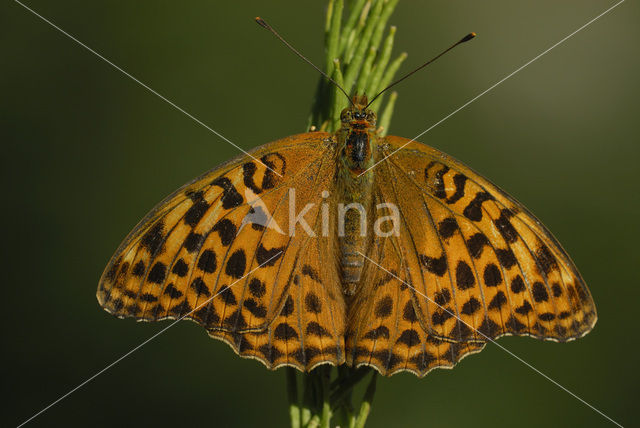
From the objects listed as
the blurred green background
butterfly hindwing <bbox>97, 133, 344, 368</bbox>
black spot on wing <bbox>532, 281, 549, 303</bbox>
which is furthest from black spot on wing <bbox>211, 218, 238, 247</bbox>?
the blurred green background

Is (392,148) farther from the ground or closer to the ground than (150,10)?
closer to the ground

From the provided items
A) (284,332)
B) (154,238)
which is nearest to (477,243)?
(284,332)

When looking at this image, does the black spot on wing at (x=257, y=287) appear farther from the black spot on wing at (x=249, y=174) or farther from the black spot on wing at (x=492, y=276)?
the black spot on wing at (x=492, y=276)

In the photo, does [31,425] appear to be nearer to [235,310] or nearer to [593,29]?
[235,310]

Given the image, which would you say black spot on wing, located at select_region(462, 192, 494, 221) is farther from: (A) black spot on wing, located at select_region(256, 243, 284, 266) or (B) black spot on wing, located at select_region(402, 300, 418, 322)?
(A) black spot on wing, located at select_region(256, 243, 284, 266)

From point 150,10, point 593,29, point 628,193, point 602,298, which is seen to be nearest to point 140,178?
point 150,10

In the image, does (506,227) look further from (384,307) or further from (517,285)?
(384,307)
